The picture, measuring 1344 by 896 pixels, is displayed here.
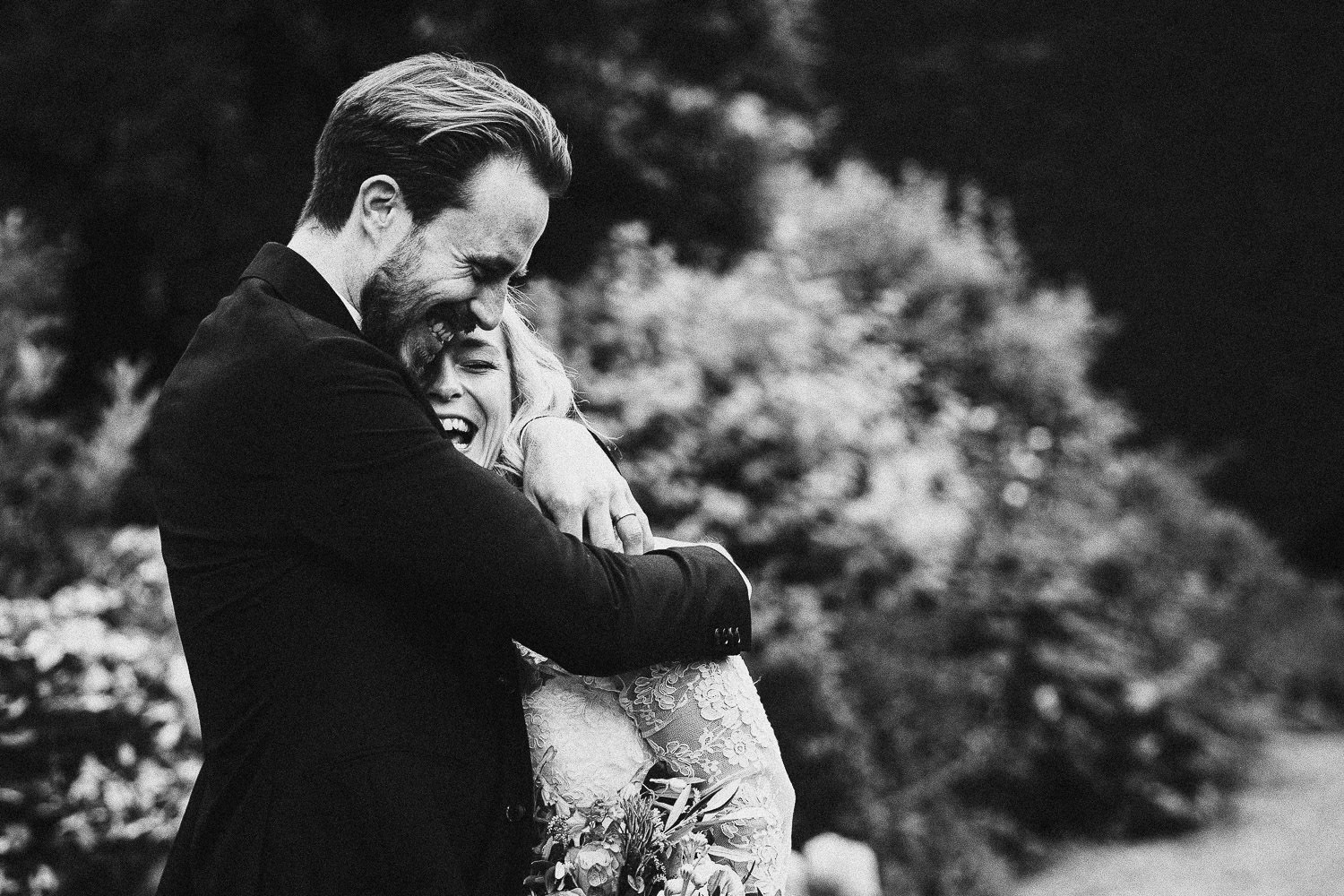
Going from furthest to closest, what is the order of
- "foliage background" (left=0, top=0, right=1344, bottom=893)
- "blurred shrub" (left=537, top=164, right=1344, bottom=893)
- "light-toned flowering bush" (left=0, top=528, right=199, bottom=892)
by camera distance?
1. "blurred shrub" (left=537, top=164, right=1344, bottom=893)
2. "foliage background" (left=0, top=0, right=1344, bottom=893)
3. "light-toned flowering bush" (left=0, top=528, right=199, bottom=892)

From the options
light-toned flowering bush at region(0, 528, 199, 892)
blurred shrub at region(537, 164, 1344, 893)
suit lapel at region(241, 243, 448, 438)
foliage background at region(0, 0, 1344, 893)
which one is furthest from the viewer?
blurred shrub at region(537, 164, 1344, 893)

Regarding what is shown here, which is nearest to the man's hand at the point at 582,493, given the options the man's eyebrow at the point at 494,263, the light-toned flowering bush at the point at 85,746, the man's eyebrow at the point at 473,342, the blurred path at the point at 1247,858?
the man's eyebrow at the point at 473,342

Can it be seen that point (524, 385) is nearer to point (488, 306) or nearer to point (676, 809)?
point (488, 306)

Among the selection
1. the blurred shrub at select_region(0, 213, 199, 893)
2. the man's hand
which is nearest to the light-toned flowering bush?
the blurred shrub at select_region(0, 213, 199, 893)

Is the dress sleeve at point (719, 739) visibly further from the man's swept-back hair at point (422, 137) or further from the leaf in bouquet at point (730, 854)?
the man's swept-back hair at point (422, 137)

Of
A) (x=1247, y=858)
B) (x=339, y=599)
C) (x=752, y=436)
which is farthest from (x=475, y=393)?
(x=1247, y=858)

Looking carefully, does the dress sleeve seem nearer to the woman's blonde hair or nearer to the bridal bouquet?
the bridal bouquet

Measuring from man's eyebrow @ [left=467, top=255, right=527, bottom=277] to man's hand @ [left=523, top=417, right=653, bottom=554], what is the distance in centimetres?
31

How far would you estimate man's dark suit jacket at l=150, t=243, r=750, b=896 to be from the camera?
4.75 feet

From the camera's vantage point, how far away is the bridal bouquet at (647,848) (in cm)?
170

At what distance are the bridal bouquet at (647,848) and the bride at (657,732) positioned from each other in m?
0.02

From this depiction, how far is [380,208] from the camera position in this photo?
63.6 inches

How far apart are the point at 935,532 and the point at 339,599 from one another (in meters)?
4.01

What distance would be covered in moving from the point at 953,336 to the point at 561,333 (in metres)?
2.60
